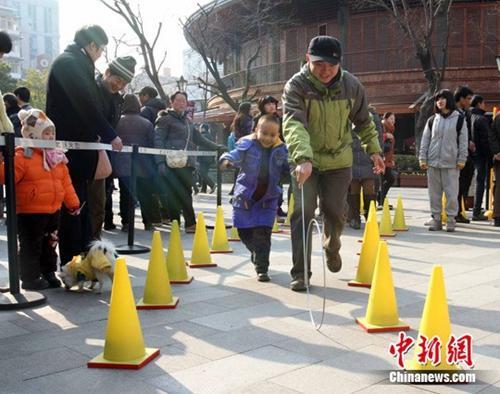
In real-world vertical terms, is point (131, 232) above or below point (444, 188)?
below

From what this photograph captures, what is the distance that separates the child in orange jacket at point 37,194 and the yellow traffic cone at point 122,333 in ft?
6.10

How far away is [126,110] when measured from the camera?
28.3 feet

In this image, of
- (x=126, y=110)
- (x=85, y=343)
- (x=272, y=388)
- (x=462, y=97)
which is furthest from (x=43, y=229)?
(x=462, y=97)

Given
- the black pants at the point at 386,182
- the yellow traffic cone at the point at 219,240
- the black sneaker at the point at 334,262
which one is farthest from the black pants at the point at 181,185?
the black pants at the point at 386,182

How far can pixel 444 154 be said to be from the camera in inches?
358

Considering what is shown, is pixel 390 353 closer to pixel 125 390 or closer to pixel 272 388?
pixel 272 388

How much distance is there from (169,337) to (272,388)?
1.07m

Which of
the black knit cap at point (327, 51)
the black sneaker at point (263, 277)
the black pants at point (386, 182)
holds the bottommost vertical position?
the black sneaker at point (263, 277)

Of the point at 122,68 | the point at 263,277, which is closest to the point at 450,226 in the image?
the point at 263,277

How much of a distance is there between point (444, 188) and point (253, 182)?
452 cm

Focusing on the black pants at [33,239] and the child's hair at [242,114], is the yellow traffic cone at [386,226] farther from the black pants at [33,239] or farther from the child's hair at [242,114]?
the black pants at [33,239]

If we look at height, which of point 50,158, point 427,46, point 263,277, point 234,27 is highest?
point 234,27

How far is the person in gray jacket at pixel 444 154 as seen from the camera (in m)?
9.07

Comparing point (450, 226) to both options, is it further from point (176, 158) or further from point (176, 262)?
point (176, 262)
